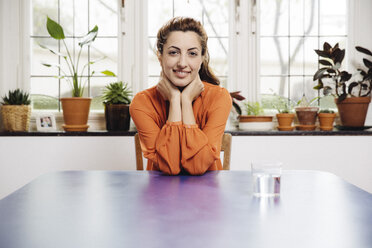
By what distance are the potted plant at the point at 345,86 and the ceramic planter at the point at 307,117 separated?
0.21 metres

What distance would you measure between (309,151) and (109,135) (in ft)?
5.25

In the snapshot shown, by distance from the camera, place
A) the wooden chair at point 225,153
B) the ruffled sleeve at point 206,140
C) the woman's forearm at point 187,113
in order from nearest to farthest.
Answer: the ruffled sleeve at point 206,140 < the woman's forearm at point 187,113 < the wooden chair at point 225,153

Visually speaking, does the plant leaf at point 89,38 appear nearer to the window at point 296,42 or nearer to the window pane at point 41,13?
the window pane at point 41,13

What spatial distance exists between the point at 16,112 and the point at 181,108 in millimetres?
1794

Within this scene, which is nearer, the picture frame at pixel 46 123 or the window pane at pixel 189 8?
the picture frame at pixel 46 123

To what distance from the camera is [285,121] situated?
10.2 ft

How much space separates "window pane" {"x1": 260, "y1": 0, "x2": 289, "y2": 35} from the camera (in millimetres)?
3342

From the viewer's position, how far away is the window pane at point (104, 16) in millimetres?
3326

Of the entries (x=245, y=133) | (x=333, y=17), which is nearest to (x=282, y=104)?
(x=245, y=133)

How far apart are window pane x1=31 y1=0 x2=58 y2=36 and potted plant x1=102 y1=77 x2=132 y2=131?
975mm

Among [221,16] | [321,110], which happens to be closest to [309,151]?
[321,110]

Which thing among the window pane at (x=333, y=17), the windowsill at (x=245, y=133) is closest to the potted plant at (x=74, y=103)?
the windowsill at (x=245, y=133)

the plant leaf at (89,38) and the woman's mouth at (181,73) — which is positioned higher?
the plant leaf at (89,38)

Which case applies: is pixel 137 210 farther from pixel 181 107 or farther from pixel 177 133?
pixel 181 107
